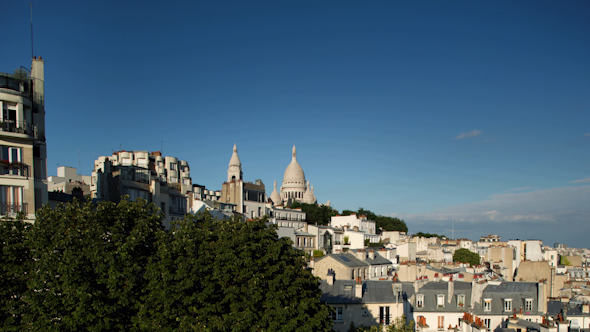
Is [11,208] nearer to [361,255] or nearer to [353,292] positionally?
[353,292]

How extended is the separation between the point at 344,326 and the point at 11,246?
881 inches

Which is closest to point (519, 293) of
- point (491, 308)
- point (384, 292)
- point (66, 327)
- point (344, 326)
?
point (491, 308)

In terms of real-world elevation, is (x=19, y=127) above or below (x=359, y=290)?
above

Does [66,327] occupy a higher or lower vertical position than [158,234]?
lower

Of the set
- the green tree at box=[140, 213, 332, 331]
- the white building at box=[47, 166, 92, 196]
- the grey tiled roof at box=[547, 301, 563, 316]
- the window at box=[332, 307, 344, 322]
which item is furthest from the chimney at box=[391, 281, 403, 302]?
the white building at box=[47, 166, 92, 196]

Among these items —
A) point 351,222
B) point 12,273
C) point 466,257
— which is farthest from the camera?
point 351,222

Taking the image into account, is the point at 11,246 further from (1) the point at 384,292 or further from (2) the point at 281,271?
(1) the point at 384,292

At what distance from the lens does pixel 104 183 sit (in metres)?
41.7

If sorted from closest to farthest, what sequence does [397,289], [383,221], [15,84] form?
[15,84] < [397,289] < [383,221]

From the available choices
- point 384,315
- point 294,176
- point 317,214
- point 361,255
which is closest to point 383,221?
point 317,214

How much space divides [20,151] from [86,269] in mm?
8772

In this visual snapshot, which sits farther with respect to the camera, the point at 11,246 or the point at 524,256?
the point at 524,256

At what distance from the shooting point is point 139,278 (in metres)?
23.7

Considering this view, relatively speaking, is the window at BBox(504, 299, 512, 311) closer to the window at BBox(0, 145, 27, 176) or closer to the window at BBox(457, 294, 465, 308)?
the window at BBox(457, 294, 465, 308)
